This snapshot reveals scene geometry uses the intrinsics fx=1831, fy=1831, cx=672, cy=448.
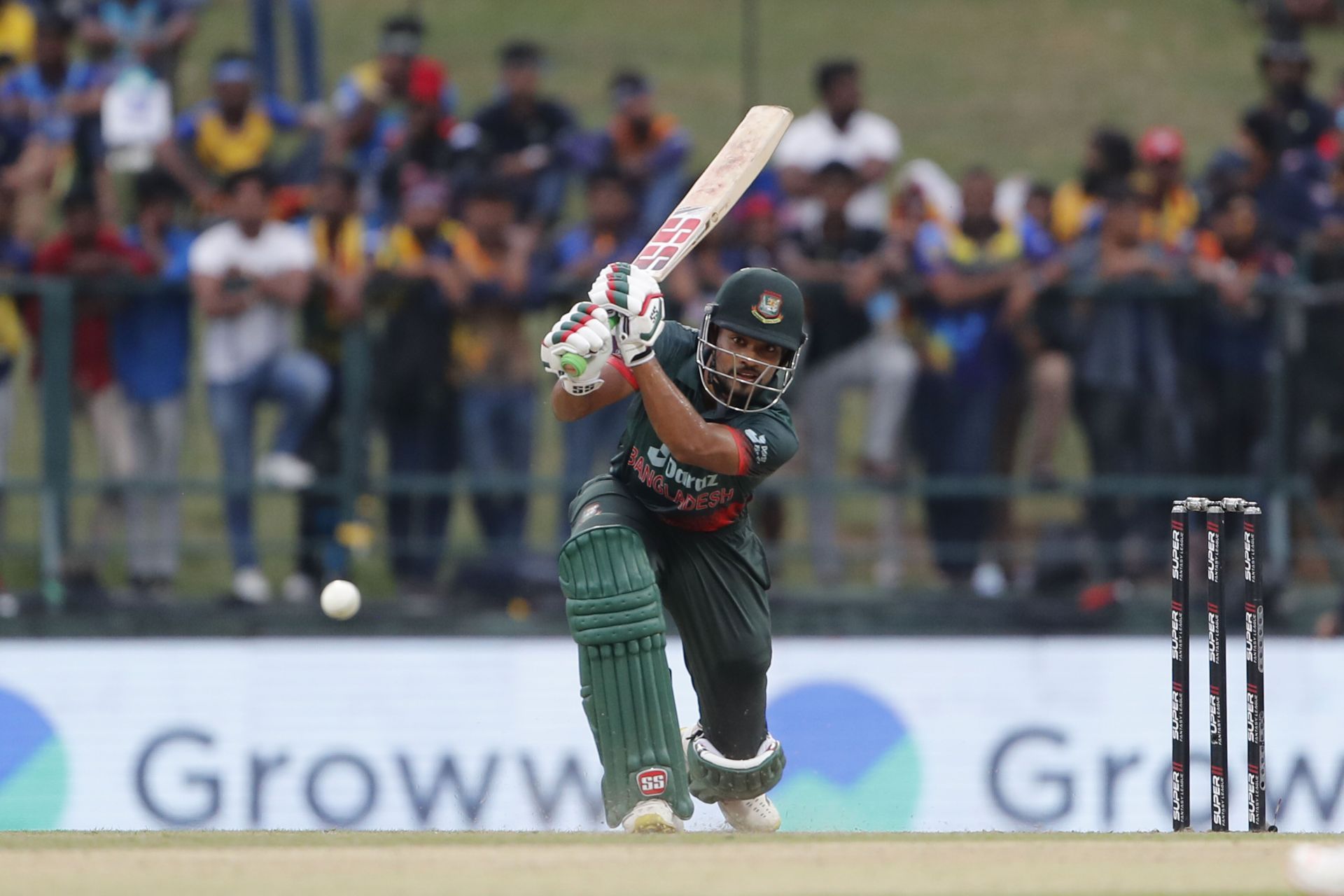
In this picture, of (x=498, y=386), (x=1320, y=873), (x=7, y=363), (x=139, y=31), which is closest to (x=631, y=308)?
(x=1320, y=873)

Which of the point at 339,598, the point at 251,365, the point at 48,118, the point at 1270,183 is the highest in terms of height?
the point at 48,118

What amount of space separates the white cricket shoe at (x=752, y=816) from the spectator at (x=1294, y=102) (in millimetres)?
5656

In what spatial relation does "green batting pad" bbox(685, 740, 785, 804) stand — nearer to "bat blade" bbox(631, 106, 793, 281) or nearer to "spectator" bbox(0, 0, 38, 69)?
"bat blade" bbox(631, 106, 793, 281)

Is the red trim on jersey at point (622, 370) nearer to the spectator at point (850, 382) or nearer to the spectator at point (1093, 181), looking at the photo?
the spectator at point (850, 382)

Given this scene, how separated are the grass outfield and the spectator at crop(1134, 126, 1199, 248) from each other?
5.04 metres

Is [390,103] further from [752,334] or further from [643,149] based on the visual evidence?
[752,334]

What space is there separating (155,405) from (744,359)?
413 centimetres

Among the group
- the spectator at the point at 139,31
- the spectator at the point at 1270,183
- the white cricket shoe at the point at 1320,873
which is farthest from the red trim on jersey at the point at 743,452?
the spectator at the point at 139,31

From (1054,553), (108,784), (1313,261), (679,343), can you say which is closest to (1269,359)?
(1313,261)

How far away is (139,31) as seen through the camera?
11.6 m

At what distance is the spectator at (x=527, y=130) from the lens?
947 cm

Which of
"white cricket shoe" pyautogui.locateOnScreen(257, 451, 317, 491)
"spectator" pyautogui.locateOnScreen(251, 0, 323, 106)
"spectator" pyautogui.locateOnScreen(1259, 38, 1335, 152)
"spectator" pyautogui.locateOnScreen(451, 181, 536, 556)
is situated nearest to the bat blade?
"spectator" pyautogui.locateOnScreen(451, 181, 536, 556)

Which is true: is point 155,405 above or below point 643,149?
below

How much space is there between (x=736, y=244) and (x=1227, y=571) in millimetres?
2811
